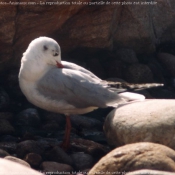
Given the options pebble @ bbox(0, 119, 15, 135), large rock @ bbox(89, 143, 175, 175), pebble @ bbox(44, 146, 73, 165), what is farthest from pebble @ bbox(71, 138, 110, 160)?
large rock @ bbox(89, 143, 175, 175)

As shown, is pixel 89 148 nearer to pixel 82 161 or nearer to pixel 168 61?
pixel 82 161

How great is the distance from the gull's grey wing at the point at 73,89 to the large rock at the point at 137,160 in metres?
1.56

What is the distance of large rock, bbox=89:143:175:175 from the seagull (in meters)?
1.45

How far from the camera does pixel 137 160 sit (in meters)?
5.15

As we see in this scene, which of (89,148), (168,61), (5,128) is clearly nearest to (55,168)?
(89,148)

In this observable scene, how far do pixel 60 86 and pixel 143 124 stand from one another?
3.47 ft

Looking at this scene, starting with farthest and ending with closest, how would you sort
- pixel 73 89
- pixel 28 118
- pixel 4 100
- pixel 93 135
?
pixel 4 100 → pixel 28 118 → pixel 93 135 → pixel 73 89

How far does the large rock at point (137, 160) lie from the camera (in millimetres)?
5094

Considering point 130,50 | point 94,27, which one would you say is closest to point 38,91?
point 94,27

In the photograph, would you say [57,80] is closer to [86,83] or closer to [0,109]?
[86,83]

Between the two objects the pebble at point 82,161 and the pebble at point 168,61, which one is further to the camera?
the pebble at point 168,61

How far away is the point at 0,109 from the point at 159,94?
93.1 inches

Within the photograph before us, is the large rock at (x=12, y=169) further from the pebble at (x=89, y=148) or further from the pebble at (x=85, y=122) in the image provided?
the pebble at (x=85, y=122)

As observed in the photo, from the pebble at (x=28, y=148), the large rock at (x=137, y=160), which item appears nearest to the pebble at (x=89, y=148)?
the pebble at (x=28, y=148)
